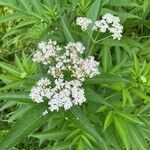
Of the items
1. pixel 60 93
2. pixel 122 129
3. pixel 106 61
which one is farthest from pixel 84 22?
pixel 122 129

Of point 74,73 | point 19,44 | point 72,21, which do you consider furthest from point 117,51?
point 19,44

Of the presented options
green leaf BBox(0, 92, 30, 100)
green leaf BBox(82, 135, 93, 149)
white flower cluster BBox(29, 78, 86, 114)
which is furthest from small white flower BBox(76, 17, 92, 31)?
green leaf BBox(82, 135, 93, 149)

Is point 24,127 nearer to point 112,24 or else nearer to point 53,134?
point 53,134

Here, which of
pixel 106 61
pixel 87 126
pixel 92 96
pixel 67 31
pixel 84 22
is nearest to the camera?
pixel 87 126

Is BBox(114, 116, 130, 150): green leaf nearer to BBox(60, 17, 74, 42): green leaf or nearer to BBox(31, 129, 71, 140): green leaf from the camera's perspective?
BBox(31, 129, 71, 140): green leaf

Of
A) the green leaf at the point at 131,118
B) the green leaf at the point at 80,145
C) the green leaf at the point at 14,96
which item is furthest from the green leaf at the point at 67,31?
the green leaf at the point at 80,145

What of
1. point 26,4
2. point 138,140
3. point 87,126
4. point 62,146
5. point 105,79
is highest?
Answer: point 26,4

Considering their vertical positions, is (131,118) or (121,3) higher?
(121,3)
